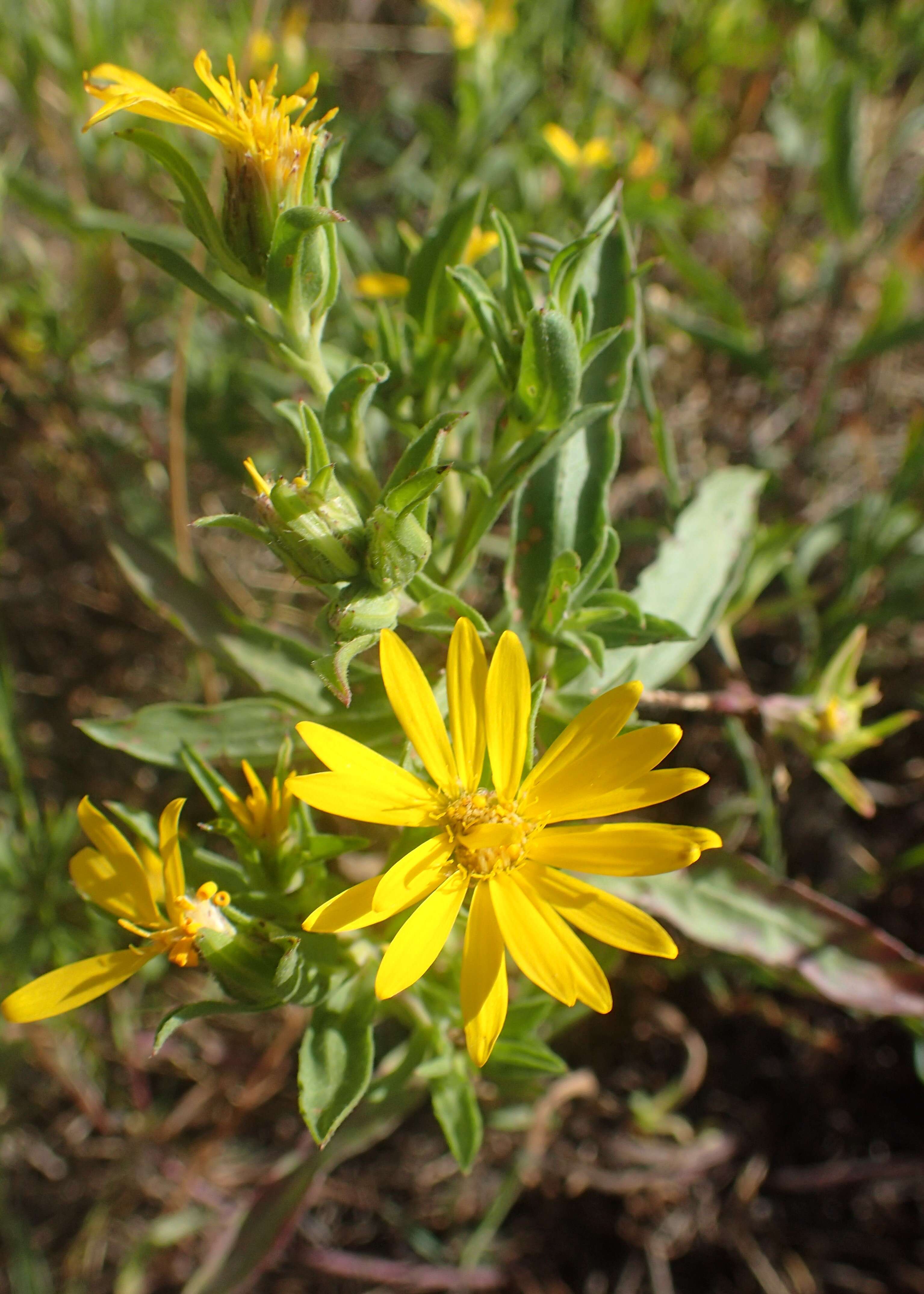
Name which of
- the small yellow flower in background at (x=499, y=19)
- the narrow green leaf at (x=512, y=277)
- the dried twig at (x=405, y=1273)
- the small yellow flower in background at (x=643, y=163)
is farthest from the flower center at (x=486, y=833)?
the small yellow flower in background at (x=499, y=19)

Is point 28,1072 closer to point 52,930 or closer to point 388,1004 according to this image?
point 52,930

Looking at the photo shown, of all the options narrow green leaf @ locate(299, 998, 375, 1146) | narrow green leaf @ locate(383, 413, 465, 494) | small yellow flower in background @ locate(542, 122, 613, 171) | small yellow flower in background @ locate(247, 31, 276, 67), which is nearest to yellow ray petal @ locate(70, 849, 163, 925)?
narrow green leaf @ locate(299, 998, 375, 1146)

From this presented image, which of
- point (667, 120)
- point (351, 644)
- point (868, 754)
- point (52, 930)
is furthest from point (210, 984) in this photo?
point (667, 120)

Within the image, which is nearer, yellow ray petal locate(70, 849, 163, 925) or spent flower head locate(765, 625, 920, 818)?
yellow ray petal locate(70, 849, 163, 925)

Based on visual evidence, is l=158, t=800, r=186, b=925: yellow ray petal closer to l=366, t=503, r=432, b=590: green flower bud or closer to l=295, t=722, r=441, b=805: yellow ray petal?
l=295, t=722, r=441, b=805: yellow ray petal

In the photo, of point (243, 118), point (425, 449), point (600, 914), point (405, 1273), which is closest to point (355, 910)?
point (600, 914)
